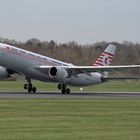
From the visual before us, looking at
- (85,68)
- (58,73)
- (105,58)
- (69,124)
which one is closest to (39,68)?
(58,73)

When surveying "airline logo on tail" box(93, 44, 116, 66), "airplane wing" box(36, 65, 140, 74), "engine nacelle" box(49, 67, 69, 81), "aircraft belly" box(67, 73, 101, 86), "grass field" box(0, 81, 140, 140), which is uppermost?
"airline logo on tail" box(93, 44, 116, 66)

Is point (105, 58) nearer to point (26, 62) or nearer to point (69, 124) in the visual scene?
point (26, 62)

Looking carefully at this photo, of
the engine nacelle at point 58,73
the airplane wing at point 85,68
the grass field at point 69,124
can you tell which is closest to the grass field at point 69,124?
the grass field at point 69,124

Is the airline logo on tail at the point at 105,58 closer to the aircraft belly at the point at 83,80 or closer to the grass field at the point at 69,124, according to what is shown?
the aircraft belly at the point at 83,80

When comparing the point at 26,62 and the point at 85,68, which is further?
the point at 85,68

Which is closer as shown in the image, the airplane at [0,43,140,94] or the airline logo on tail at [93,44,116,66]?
the airplane at [0,43,140,94]

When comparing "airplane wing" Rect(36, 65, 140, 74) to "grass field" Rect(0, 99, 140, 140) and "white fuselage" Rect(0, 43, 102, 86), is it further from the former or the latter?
"grass field" Rect(0, 99, 140, 140)

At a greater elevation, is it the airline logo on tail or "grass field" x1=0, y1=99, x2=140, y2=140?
the airline logo on tail

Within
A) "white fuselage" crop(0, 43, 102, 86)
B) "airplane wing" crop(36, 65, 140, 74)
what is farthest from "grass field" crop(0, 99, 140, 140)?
"airplane wing" crop(36, 65, 140, 74)

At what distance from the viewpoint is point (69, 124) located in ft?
68.5

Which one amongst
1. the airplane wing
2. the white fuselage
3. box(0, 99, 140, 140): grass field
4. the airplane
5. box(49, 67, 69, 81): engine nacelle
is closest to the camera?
box(0, 99, 140, 140): grass field

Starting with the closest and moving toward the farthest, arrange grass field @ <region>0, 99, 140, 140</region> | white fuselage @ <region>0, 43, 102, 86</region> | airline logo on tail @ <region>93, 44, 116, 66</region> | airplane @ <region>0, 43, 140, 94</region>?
grass field @ <region>0, 99, 140, 140</region> → white fuselage @ <region>0, 43, 102, 86</region> → airplane @ <region>0, 43, 140, 94</region> → airline logo on tail @ <region>93, 44, 116, 66</region>

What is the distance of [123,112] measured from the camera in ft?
87.0

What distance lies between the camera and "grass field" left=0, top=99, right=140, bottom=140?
1769 centimetres
